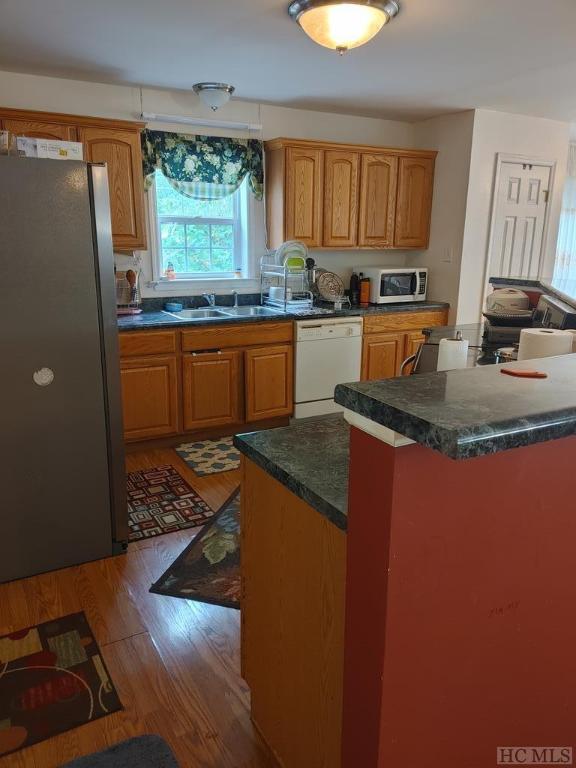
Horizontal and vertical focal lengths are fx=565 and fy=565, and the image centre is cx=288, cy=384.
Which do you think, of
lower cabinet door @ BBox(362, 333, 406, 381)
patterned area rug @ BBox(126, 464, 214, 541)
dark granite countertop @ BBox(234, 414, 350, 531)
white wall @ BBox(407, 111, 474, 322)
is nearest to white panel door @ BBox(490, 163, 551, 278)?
white wall @ BBox(407, 111, 474, 322)

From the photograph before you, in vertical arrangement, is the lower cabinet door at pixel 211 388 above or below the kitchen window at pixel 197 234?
below

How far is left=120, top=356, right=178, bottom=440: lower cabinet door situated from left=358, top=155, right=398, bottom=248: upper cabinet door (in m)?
Answer: 2.03

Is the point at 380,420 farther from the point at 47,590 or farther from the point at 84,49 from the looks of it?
the point at 84,49

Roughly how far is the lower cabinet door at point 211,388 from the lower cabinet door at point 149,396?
0.10 metres

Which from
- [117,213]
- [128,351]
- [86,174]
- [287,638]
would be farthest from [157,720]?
[117,213]

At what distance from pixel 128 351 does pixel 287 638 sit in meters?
2.55

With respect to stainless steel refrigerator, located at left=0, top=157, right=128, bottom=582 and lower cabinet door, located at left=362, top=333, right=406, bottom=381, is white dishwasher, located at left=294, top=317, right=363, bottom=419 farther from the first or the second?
stainless steel refrigerator, located at left=0, top=157, right=128, bottom=582

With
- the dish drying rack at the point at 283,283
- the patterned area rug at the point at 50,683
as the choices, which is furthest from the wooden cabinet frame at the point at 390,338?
the patterned area rug at the point at 50,683

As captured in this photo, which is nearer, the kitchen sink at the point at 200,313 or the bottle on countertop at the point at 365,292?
the kitchen sink at the point at 200,313

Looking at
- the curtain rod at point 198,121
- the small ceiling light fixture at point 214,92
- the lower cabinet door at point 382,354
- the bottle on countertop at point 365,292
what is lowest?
the lower cabinet door at point 382,354

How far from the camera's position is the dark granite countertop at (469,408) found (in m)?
0.78

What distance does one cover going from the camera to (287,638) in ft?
4.61

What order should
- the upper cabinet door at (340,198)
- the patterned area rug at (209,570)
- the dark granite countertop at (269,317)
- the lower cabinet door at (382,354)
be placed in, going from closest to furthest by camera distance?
the patterned area rug at (209,570) → the dark granite countertop at (269,317) → the upper cabinet door at (340,198) → the lower cabinet door at (382,354)
